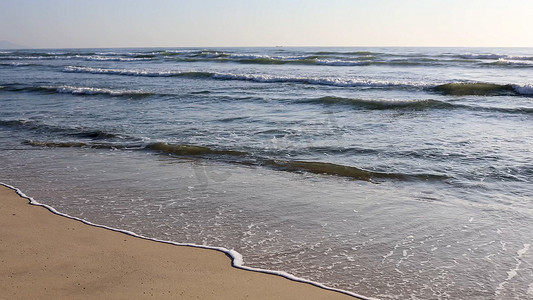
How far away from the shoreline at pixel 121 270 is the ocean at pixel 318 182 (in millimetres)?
225

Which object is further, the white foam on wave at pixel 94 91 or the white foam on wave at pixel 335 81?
the white foam on wave at pixel 335 81

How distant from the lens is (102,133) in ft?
33.5

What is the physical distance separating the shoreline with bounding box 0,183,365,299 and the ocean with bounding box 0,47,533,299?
0.22 m

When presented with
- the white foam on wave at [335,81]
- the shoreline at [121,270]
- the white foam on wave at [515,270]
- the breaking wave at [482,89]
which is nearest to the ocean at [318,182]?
the white foam on wave at [515,270]

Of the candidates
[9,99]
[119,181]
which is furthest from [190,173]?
[9,99]

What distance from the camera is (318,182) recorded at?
6.58 metres

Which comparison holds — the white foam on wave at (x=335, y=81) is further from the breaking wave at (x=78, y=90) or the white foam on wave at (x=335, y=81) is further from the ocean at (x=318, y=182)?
the breaking wave at (x=78, y=90)

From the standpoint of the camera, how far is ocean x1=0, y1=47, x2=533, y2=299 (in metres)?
4.12

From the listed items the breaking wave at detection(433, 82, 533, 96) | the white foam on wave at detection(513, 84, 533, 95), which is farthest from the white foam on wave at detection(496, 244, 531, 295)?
the white foam on wave at detection(513, 84, 533, 95)

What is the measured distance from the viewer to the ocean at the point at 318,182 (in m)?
4.12

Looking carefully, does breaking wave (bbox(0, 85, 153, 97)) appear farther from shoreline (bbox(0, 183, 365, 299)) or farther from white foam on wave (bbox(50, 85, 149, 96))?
shoreline (bbox(0, 183, 365, 299))

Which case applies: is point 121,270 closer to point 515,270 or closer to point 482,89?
point 515,270

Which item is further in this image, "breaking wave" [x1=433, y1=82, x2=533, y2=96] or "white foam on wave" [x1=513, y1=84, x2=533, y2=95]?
"breaking wave" [x1=433, y1=82, x2=533, y2=96]

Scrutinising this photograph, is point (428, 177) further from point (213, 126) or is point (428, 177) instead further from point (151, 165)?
point (213, 126)
